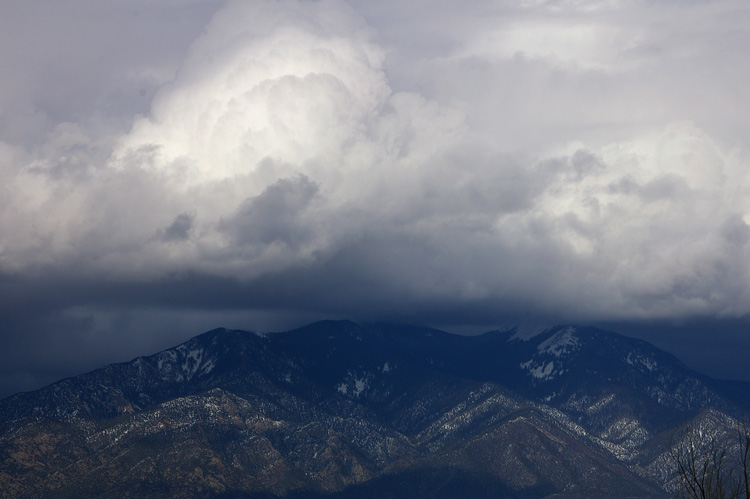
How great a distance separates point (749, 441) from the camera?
314 feet

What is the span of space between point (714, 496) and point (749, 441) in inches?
283

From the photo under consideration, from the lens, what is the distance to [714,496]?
96875 mm
